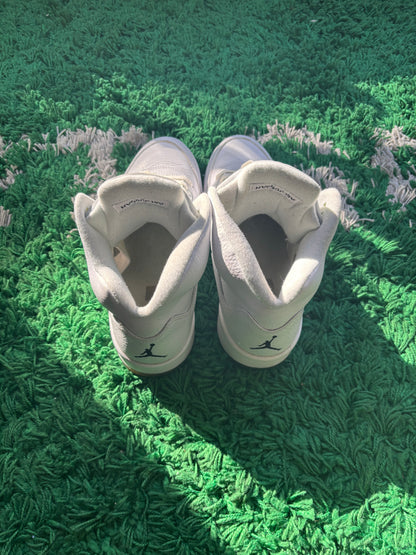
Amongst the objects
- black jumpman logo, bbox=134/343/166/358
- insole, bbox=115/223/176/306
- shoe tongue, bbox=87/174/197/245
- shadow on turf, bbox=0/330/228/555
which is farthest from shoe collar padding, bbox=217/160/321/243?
shadow on turf, bbox=0/330/228/555

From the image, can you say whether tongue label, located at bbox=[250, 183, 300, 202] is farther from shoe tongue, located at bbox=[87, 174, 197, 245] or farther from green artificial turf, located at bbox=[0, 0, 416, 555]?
green artificial turf, located at bbox=[0, 0, 416, 555]

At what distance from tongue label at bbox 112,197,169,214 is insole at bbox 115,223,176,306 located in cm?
16

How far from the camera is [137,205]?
96 centimetres

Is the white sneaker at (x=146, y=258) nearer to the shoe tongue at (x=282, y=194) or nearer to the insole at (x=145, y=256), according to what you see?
the insole at (x=145, y=256)

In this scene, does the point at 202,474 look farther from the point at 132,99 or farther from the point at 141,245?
the point at 132,99

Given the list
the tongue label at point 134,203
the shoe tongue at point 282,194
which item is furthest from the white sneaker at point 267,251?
the tongue label at point 134,203

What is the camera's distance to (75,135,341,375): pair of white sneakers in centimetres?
83

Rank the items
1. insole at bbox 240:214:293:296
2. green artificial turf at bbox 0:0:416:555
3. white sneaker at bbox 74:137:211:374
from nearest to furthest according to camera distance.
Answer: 1. white sneaker at bbox 74:137:211:374
2. green artificial turf at bbox 0:0:416:555
3. insole at bbox 240:214:293:296

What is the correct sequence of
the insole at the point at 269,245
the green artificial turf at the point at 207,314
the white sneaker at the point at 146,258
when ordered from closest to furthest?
the white sneaker at the point at 146,258, the green artificial turf at the point at 207,314, the insole at the point at 269,245

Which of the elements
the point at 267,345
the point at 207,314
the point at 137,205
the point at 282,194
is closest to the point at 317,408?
the point at 267,345

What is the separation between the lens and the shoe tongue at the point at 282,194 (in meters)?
0.93

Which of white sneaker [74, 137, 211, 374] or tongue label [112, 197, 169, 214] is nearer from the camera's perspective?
white sneaker [74, 137, 211, 374]

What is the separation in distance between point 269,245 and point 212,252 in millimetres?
231

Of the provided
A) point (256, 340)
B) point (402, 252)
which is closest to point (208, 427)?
point (256, 340)
